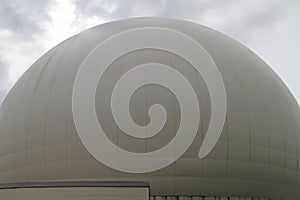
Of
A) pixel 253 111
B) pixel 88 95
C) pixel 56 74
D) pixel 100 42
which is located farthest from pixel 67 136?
pixel 253 111

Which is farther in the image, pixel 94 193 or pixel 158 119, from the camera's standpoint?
pixel 158 119

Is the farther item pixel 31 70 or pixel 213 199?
pixel 31 70

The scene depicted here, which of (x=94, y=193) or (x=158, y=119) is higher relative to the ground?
(x=158, y=119)

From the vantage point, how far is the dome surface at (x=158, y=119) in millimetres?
17359

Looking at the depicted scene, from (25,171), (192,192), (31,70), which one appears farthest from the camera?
(31,70)

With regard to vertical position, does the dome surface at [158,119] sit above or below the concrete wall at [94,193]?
above

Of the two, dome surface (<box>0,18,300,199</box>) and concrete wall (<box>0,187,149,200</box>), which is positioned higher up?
dome surface (<box>0,18,300,199</box>)

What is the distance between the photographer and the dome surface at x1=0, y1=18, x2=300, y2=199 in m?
17.4

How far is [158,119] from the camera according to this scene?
1734 cm

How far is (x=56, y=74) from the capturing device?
20016 mm

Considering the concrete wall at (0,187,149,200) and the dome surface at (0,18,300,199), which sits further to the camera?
the dome surface at (0,18,300,199)

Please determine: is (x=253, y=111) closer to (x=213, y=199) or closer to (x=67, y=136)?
(x=213, y=199)

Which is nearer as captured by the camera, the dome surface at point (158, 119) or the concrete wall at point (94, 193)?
the concrete wall at point (94, 193)

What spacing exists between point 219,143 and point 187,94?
7.76 feet
